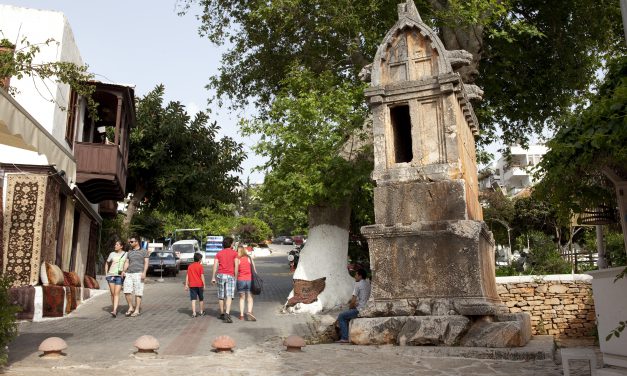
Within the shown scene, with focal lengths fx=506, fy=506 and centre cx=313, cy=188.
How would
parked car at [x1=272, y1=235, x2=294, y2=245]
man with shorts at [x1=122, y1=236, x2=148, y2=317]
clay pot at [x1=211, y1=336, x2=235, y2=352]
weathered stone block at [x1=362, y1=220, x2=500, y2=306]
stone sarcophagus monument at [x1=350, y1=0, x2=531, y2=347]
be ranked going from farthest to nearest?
parked car at [x1=272, y1=235, x2=294, y2=245] → man with shorts at [x1=122, y1=236, x2=148, y2=317] → weathered stone block at [x1=362, y1=220, x2=500, y2=306] → stone sarcophagus monument at [x1=350, y1=0, x2=531, y2=347] → clay pot at [x1=211, y1=336, x2=235, y2=352]

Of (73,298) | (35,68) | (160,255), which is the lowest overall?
(73,298)

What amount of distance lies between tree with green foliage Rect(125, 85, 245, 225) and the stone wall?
16.5 metres

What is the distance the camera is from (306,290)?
13164 millimetres

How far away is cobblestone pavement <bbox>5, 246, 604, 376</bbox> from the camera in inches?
241

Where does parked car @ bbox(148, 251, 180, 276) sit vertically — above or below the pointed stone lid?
below

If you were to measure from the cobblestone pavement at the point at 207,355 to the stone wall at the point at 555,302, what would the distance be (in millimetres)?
4874

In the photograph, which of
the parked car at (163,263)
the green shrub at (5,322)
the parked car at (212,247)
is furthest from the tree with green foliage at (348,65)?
the parked car at (212,247)

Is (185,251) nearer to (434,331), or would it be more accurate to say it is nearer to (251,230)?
(251,230)

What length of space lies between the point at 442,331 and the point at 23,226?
939cm

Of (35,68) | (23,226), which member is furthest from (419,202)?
(23,226)

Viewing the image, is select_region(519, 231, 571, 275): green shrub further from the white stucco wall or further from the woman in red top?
the white stucco wall

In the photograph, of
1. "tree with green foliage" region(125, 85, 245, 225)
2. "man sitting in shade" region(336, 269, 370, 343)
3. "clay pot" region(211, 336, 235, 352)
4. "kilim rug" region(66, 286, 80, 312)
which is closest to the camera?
"clay pot" region(211, 336, 235, 352)

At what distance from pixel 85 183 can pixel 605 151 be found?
590 inches

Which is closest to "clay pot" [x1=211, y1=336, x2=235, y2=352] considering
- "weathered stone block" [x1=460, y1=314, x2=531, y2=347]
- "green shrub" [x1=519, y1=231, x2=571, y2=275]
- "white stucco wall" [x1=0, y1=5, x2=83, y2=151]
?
"weathered stone block" [x1=460, y1=314, x2=531, y2=347]
